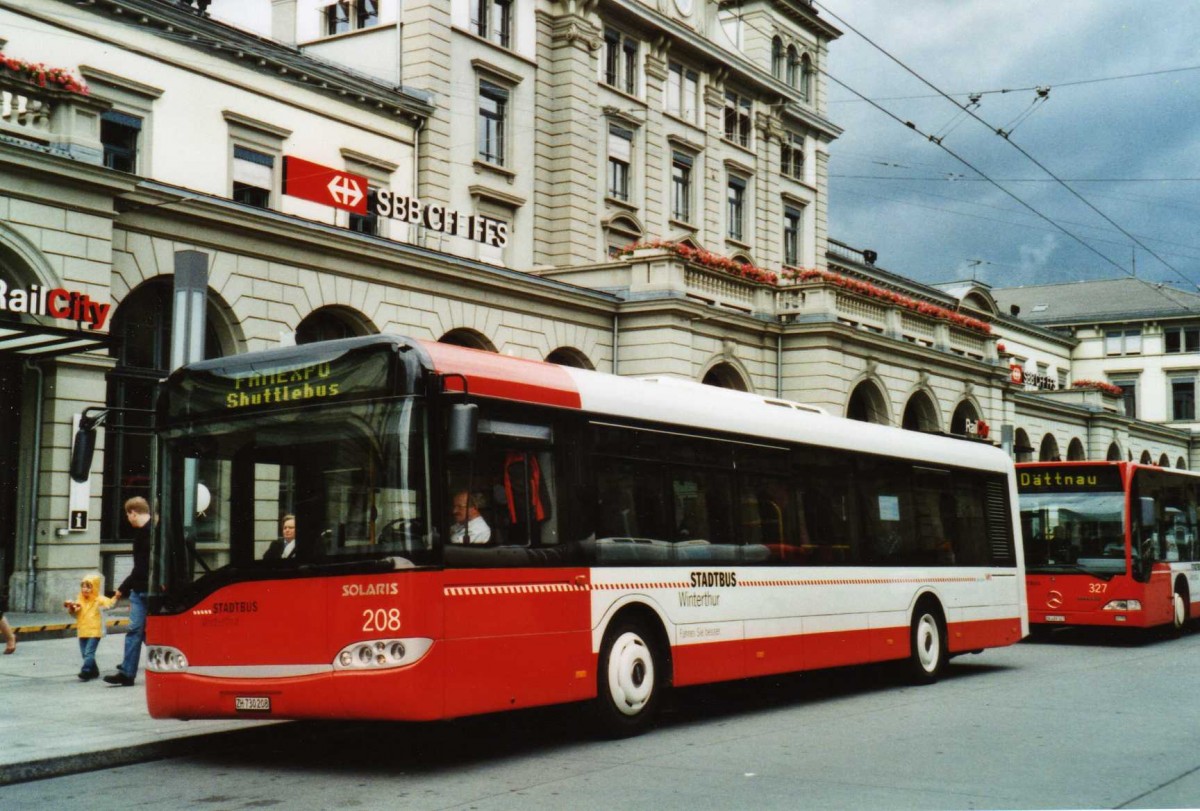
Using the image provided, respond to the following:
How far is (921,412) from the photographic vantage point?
41.1 meters

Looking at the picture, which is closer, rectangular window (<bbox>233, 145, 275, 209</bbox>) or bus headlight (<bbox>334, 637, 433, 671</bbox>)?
bus headlight (<bbox>334, 637, 433, 671</bbox>)

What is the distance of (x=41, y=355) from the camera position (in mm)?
19250

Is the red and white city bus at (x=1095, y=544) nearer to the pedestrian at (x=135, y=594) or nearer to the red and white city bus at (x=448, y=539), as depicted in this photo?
the red and white city bus at (x=448, y=539)

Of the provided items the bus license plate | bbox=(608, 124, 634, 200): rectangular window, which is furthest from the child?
bbox=(608, 124, 634, 200): rectangular window

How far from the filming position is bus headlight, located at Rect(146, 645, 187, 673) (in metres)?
9.68

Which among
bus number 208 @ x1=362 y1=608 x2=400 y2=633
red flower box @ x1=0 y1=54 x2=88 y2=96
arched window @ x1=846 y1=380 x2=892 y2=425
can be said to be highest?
red flower box @ x1=0 y1=54 x2=88 y2=96

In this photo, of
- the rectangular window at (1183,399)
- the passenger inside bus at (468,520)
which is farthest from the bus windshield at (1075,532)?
the rectangular window at (1183,399)

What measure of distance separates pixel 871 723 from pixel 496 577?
3.93 meters

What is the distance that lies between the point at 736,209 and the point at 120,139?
24.1 meters

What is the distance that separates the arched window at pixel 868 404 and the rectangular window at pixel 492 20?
13.5 meters

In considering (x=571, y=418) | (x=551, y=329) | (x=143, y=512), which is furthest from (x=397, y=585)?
(x=551, y=329)

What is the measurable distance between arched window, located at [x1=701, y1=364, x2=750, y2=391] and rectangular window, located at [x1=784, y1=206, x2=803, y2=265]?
15122 mm

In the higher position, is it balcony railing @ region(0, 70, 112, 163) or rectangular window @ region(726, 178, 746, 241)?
rectangular window @ region(726, 178, 746, 241)

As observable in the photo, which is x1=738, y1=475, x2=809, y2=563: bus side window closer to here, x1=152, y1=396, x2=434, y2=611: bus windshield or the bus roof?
the bus roof
